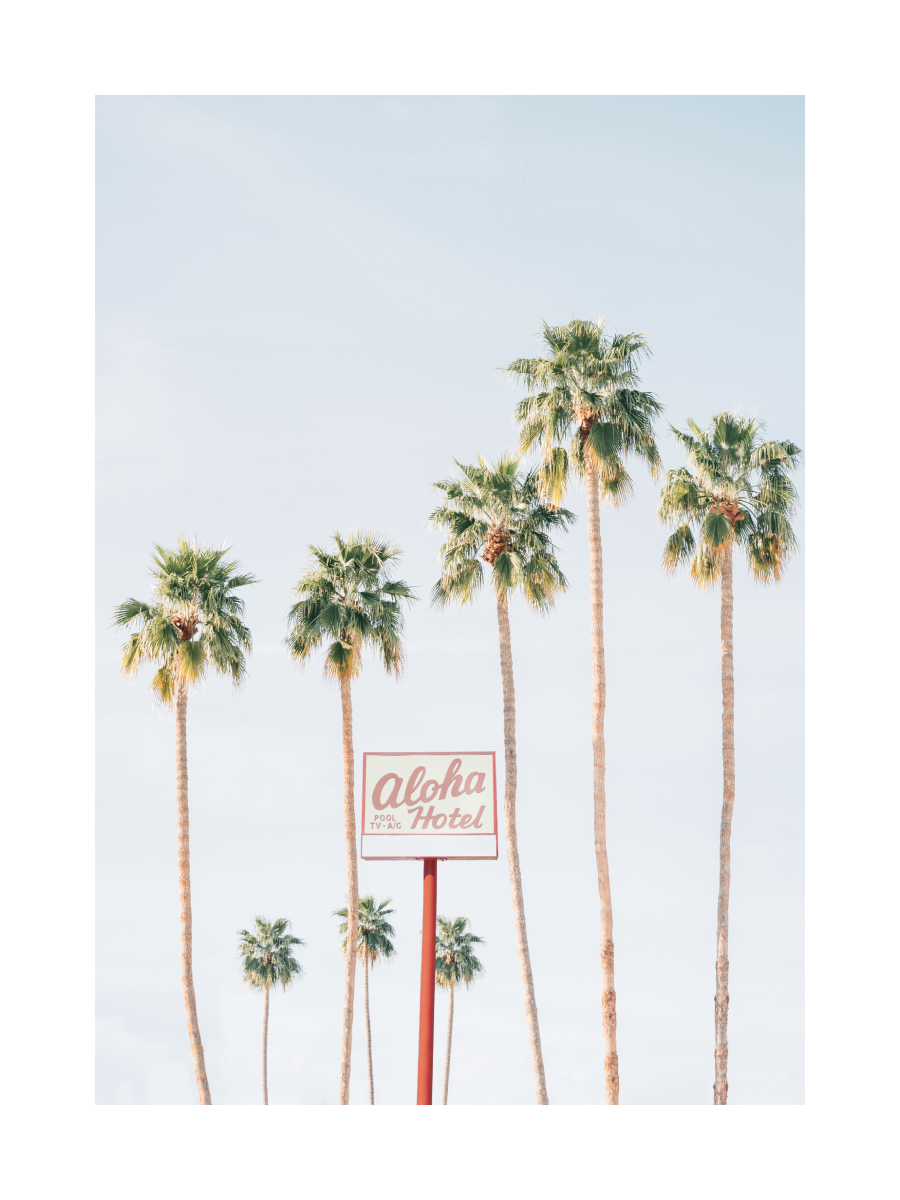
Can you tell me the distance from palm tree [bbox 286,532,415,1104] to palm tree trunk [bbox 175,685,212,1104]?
4.00 meters

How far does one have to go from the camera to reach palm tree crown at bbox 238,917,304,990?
2702 inches

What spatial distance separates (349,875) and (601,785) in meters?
7.70

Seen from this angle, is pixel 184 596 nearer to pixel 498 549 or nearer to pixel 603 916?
pixel 498 549

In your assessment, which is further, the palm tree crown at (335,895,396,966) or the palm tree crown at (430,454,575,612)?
the palm tree crown at (335,895,396,966)

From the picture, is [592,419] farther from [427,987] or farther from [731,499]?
[427,987]

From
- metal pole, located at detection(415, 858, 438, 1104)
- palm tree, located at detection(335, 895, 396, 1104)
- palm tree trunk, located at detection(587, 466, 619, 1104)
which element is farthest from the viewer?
palm tree, located at detection(335, 895, 396, 1104)

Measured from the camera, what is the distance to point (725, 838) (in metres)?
30.8

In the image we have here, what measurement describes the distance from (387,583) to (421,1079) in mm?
14182

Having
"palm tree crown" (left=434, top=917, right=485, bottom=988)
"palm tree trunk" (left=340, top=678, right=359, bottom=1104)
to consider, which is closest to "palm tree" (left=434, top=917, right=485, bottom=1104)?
"palm tree crown" (left=434, top=917, right=485, bottom=988)

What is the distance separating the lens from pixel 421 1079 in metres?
23.3

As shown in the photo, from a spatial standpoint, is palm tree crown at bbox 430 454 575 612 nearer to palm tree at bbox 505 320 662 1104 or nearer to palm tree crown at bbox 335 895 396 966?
palm tree at bbox 505 320 662 1104

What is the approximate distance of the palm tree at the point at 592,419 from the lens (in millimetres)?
30641

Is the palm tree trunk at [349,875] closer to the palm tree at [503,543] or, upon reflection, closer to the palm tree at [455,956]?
the palm tree at [503,543]

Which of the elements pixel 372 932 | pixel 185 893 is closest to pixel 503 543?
pixel 185 893
